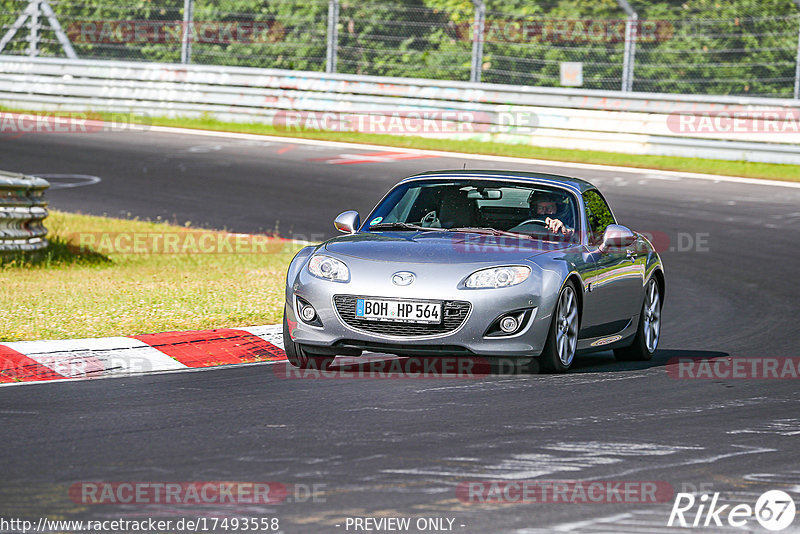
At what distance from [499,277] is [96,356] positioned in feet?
8.73

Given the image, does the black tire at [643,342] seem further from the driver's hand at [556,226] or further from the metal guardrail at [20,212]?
the metal guardrail at [20,212]

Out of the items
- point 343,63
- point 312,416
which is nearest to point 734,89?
point 343,63

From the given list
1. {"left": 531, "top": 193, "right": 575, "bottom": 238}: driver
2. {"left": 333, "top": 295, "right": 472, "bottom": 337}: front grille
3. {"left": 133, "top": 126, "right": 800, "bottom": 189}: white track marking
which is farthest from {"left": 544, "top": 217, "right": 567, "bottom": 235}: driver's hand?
{"left": 133, "top": 126, "right": 800, "bottom": 189}: white track marking

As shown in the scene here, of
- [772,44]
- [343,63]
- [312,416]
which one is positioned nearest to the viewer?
[312,416]

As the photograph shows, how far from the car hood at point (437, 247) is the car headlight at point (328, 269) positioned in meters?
0.10

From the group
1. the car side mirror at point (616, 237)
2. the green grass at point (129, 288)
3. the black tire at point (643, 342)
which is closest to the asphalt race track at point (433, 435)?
the black tire at point (643, 342)

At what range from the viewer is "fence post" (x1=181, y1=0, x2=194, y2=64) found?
27047mm

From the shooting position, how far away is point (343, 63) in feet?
87.6

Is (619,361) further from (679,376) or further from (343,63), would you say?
(343,63)

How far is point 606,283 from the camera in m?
9.88

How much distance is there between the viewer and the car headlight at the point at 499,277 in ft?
28.6

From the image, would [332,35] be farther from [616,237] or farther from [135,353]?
[135,353]

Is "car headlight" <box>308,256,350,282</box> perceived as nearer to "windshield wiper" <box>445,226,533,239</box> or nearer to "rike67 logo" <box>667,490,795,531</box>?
"windshield wiper" <box>445,226,533,239</box>

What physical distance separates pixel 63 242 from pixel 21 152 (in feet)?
27.5
